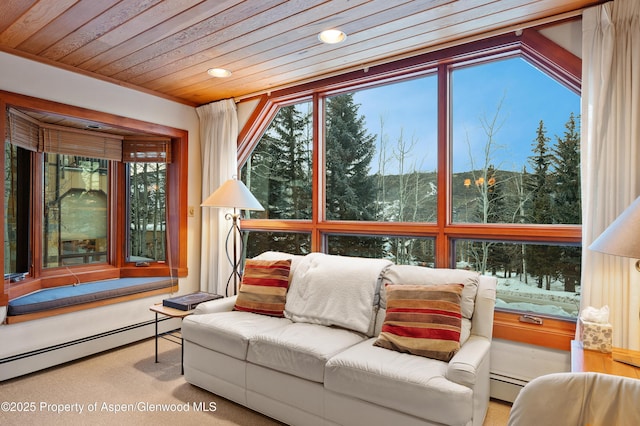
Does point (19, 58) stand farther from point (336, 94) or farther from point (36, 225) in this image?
point (336, 94)

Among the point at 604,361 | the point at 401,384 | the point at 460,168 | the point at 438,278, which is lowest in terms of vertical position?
the point at 401,384

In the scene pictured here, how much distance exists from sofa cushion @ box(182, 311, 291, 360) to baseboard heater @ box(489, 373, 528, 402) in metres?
1.48

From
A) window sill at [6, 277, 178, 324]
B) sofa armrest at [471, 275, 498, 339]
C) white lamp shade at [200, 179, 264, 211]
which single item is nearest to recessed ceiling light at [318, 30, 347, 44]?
white lamp shade at [200, 179, 264, 211]

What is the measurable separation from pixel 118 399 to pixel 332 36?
2.92 m

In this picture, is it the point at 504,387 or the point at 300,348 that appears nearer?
the point at 300,348

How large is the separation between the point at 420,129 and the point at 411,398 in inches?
80.0

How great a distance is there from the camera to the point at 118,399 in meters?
2.54

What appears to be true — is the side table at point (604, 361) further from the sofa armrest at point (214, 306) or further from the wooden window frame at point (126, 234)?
the wooden window frame at point (126, 234)

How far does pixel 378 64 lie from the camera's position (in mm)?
3100

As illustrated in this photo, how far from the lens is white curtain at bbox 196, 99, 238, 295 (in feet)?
13.1

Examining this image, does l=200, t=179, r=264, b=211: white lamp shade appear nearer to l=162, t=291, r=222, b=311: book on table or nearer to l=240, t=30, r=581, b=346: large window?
l=240, t=30, r=581, b=346: large window

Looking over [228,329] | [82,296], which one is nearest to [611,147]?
[228,329]

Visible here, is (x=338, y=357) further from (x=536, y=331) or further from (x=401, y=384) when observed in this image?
(x=536, y=331)

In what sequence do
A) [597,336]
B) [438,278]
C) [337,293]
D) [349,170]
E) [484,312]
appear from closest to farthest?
[597,336]
[484,312]
[438,278]
[337,293]
[349,170]
